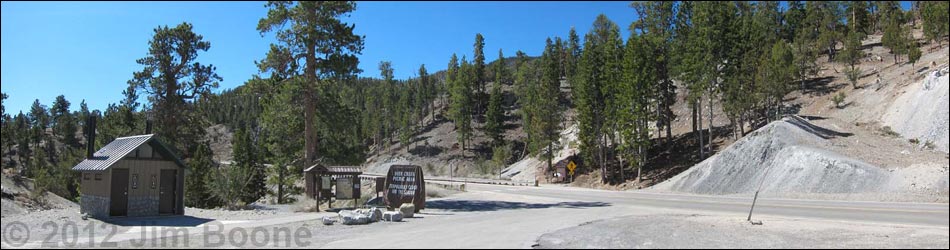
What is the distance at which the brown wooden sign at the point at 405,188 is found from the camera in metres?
21.9

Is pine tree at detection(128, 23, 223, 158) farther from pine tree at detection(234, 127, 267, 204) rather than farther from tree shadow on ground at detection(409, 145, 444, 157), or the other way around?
tree shadow on ground at detection(409, 145, 444, 157)

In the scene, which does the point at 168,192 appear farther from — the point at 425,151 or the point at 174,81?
the point at 425,151

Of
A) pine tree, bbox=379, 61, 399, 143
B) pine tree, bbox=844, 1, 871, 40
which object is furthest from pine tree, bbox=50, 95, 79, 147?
A: pine tree, bbox=844, 1, 871, 40

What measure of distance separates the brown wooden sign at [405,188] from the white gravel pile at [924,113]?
27.2 metres

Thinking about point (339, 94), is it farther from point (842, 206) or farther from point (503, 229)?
point (842, 206)

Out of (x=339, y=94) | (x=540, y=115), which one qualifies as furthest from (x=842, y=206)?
(x=540, y=115)

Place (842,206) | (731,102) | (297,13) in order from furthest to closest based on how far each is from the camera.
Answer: (731,102) → (297,13) → (842,206)

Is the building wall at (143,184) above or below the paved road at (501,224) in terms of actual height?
above

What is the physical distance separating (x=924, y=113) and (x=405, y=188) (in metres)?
33.6

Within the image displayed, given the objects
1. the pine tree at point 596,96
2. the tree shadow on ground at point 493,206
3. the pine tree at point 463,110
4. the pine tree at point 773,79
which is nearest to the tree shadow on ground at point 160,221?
the tree shadow on ground at point 493,206

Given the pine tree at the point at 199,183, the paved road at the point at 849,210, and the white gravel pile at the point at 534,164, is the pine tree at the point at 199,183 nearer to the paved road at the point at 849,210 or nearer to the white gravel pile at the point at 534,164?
the paved road at the point at 849,210

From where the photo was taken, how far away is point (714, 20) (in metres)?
46.3

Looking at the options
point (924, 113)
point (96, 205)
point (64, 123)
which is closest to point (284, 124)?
point (96, 205)

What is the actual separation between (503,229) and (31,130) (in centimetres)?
12395
